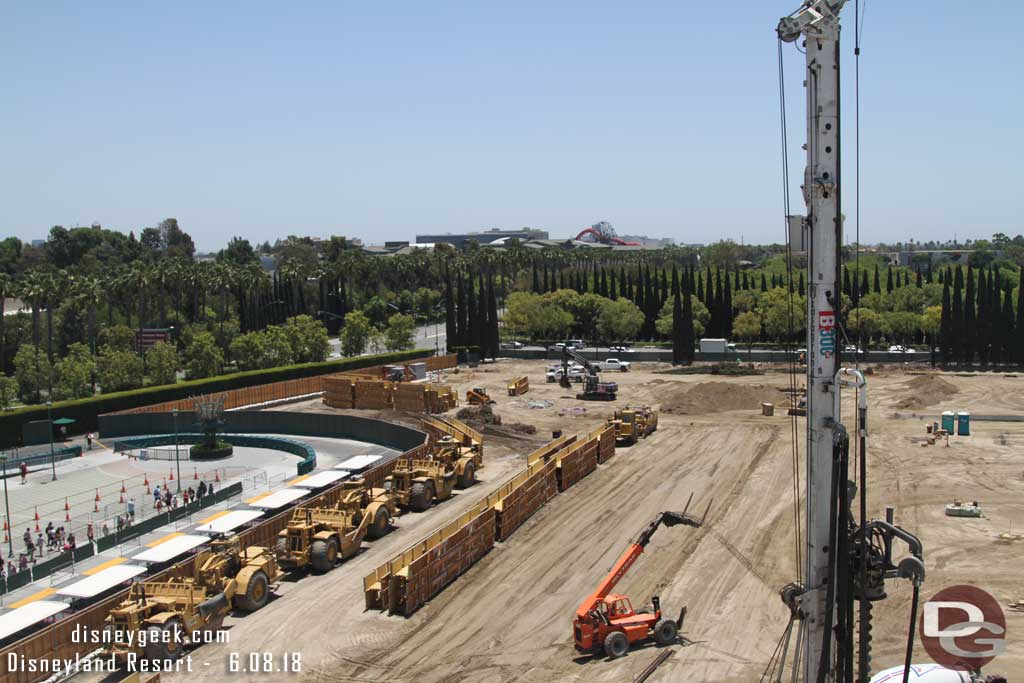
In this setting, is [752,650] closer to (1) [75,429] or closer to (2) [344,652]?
(2) [344,652]

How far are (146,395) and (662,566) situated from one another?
46494mm

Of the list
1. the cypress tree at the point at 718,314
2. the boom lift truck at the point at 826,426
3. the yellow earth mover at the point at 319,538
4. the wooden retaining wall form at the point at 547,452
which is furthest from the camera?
the cypress tree at the point at 718,314

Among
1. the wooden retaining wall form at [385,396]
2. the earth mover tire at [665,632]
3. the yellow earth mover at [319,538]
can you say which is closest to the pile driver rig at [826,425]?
the earth mover tire at [665,632]

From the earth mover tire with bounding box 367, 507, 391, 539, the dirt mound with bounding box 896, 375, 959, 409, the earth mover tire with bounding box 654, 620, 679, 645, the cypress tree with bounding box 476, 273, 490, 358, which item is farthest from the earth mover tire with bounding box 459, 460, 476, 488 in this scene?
the cypress tree with bounding box 476, 273, 490, 358

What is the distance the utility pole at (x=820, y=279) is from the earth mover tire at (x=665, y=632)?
779cm

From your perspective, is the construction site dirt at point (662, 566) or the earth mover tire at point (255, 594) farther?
the earth mover tire at point (255, 594)

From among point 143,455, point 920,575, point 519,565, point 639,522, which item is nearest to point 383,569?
point 519,565

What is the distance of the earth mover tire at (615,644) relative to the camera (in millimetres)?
22062

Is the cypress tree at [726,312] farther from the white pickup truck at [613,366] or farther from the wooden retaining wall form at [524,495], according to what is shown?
the wooden retaining wall form at [524,495]

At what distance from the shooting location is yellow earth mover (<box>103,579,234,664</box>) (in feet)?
72.4

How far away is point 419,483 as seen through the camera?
37031 millimetres

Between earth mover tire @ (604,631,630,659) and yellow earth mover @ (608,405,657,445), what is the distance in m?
27.1

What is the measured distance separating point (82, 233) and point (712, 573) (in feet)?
591

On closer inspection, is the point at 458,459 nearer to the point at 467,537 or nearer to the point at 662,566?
the point at 467,537
